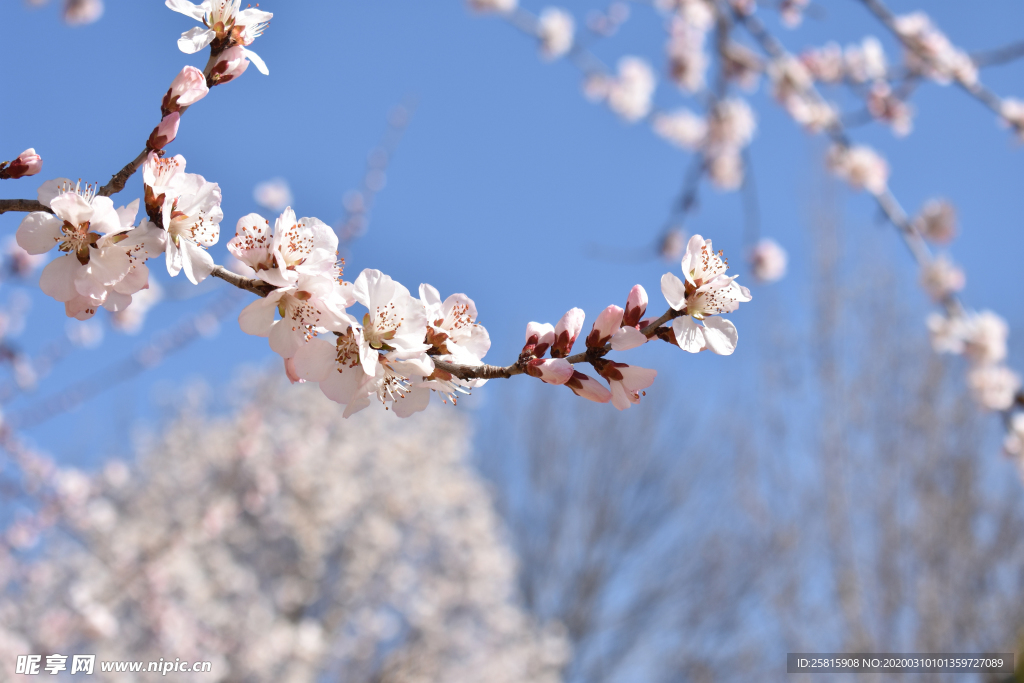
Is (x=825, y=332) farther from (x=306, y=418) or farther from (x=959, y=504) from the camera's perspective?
(x=306, y=418)

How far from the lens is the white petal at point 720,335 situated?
82cm

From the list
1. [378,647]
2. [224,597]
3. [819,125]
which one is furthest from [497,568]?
[819,125]

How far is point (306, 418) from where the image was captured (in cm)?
875

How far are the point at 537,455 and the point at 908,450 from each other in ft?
16.3

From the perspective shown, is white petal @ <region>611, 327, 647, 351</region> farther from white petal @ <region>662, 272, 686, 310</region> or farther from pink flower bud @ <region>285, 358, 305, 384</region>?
pink flower bud @ <region>285, 358, 305, 384</region>

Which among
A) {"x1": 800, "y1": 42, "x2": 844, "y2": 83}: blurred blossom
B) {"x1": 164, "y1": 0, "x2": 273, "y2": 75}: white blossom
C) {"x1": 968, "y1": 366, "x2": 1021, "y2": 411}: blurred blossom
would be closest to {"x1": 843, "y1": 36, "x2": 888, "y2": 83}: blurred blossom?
{"x1": 800, "y1": 42, "x2": 844, "y2": 83}: blurred blossom

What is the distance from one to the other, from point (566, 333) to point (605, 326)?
51 mm

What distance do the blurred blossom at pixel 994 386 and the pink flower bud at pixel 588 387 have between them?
91.0 inches

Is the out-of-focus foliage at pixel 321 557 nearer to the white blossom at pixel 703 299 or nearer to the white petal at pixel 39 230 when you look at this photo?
the white petal at pixel 39 230

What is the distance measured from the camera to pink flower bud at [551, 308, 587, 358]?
32.0 inches

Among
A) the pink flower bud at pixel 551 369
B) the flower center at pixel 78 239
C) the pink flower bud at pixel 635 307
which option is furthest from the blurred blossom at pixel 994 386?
the flower center at pixel 78 239

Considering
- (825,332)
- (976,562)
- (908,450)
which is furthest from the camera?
(825,332)

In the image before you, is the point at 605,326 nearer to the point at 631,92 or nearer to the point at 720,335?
the point at 720,335

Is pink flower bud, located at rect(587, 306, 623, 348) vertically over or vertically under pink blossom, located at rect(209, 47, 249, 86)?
under
